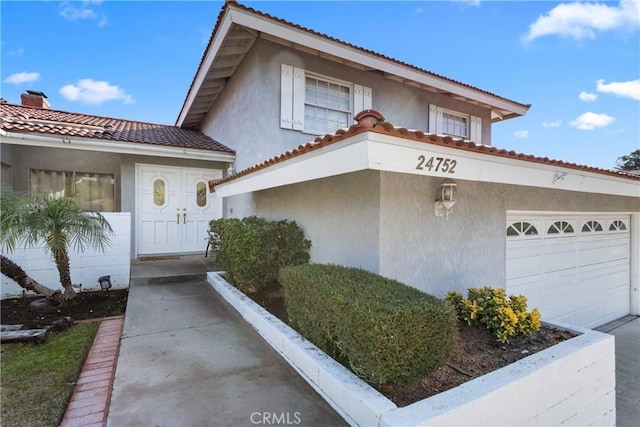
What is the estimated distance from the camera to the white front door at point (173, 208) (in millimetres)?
9852

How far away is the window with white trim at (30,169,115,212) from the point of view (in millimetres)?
10273

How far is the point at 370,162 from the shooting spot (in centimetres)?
312

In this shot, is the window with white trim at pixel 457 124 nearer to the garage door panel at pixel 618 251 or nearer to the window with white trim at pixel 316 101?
the window with white trim at pixel 316 101

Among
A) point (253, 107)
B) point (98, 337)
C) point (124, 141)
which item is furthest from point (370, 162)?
point (124, 141)

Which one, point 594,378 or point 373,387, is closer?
point 373,387

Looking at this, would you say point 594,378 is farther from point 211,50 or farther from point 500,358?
point 211,50

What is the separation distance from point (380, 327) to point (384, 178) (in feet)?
7.79

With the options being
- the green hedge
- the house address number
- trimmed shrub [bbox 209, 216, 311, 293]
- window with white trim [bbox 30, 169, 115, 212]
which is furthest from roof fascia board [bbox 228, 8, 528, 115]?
window with white trim [bbox 30, 169, 115, 212]

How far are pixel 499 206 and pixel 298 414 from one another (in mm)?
5272

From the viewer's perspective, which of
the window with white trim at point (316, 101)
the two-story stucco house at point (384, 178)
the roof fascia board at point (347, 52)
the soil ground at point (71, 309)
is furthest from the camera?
the window with white trim at point (316, 101)

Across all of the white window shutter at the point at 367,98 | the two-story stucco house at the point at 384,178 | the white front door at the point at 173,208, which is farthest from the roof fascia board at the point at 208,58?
the white window shutter at the point at 367,98

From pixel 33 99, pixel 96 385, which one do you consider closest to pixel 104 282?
pixel 96 385

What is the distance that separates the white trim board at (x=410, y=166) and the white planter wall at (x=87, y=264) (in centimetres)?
389

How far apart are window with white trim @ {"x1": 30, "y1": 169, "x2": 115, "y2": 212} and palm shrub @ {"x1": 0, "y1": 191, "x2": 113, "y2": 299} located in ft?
16.1
